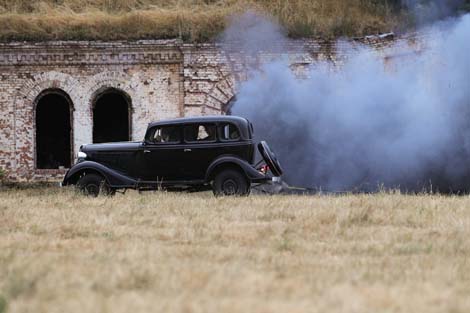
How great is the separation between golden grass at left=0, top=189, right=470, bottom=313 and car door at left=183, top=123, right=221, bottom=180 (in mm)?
1878

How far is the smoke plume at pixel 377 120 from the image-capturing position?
17.7m

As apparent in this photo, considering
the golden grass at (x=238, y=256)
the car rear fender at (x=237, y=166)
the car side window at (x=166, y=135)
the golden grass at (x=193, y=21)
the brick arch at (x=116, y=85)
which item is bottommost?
the golden grass at (x=238, y=256)

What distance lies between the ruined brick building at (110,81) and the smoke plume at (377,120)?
92 centimetres

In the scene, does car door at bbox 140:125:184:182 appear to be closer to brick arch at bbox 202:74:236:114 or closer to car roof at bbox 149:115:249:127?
car roof at bbox 149:115:249:127

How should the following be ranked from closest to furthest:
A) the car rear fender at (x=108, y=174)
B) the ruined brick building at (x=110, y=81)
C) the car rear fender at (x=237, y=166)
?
the car rear fender at (x=237, y=166) < the car rear fender at (x=108, y=174) < the ruined brick building at (x=110, y=81)

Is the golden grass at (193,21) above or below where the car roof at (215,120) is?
above

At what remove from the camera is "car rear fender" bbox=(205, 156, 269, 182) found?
49.4ft

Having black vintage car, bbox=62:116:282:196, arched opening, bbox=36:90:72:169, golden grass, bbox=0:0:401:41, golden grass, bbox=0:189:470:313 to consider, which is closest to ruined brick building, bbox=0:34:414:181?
golden grass, bbox=0:0:401:41

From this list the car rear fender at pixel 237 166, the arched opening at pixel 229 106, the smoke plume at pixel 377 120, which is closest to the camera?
the car rear fender at pixel 237 166

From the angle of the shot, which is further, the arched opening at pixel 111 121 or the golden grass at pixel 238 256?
the arched opening at pixel 111 121

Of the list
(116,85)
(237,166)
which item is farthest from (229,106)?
(237,166)

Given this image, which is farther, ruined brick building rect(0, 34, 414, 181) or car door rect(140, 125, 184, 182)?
ruined brick building rect(0, 34, 414, 181)

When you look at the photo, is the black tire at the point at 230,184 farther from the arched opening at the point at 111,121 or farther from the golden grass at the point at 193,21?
the arched opening at the point at 111,121

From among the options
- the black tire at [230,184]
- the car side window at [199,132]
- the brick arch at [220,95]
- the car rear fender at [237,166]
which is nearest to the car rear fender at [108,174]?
the car side window at [199,132]
